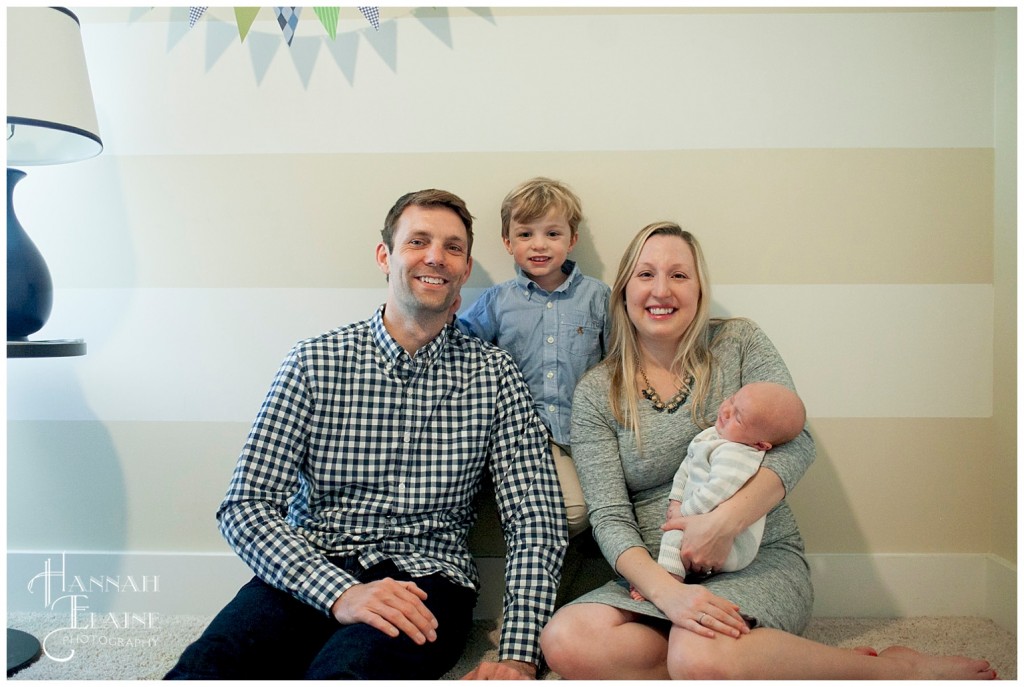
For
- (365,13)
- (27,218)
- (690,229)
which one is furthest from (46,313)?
(690,229)

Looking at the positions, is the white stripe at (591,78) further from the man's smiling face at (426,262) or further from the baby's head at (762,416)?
the baby's head at (762,416)

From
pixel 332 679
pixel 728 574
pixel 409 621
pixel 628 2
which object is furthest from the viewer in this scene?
pixel 628 2

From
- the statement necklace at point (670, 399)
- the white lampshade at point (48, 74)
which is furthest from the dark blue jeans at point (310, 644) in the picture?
the white lampshade at point (48, 74)

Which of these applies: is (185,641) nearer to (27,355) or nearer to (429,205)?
(27,355)

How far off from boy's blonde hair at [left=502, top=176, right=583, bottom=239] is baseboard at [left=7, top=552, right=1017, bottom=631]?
933mm

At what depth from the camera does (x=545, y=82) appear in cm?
194

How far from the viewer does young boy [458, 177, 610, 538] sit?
179 cm

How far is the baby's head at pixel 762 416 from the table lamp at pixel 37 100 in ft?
5.37

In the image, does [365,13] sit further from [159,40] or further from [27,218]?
[27,218]

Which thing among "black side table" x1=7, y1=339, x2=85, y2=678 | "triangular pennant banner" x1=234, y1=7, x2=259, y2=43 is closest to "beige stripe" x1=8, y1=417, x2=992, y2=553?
"black side table" x1=7, y1=339, x2=85, y2=678

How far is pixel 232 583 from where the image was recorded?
2.02 m

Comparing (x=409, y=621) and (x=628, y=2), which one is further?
(x=628, y=2)

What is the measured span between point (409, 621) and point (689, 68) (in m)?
1.54

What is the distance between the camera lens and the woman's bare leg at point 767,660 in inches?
51.9
